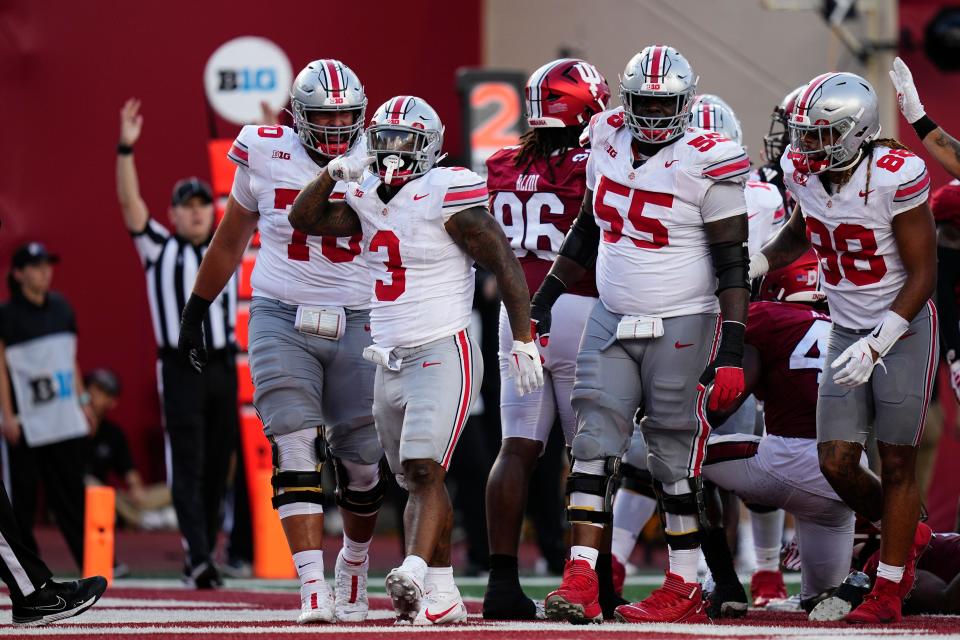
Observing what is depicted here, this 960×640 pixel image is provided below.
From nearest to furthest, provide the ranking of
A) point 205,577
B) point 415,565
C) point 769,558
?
point 415,565, point 769,558, point 205,577

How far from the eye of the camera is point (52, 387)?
9.02 metres

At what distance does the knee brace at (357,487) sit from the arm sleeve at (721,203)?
150 cm

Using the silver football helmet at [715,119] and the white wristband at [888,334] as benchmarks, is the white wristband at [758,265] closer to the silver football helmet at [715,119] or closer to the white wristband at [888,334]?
the white wristband at [888,334]

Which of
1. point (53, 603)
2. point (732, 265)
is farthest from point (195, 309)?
point (732, 265)

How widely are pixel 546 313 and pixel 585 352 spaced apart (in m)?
0.24

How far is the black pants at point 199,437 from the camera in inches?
326

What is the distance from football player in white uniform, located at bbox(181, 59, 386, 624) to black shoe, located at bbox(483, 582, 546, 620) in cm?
45

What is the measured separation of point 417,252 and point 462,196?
0.79 ft

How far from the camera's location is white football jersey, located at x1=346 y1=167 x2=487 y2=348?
5.40m

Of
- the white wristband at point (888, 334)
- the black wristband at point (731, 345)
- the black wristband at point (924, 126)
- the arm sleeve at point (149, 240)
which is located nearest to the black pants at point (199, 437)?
the arm sleeve at point (149, 240)

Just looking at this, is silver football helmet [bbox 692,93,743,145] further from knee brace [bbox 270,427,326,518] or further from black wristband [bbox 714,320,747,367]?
knee brace [bbox 270,427,326,518]

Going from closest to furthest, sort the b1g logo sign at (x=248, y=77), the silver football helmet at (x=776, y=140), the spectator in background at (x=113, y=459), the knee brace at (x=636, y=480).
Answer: the knee brace at (x=636, y=480), the silver football helmet at (x=776, y=140), the b1g logo sign at (x=248, y=77), the spectator in background at (x=113, y=459)

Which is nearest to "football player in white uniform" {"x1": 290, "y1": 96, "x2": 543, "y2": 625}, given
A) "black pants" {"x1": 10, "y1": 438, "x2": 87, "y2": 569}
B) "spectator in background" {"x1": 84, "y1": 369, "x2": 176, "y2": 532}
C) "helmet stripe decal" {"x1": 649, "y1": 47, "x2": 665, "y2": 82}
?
"helmet stripe decal" {"x1": 649, "y1": 47, "x2": 665, "y2": 82}

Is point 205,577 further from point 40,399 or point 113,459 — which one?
point 113,459
